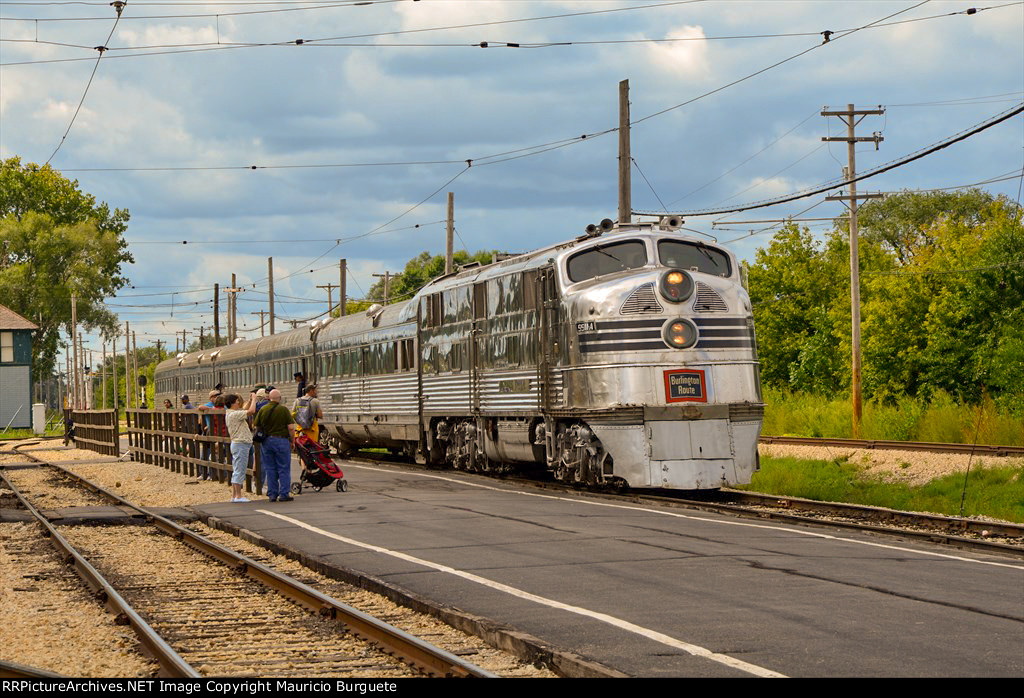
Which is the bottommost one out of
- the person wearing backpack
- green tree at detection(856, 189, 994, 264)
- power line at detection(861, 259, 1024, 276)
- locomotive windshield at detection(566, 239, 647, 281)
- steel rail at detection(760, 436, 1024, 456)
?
steel rail at detection(760, 436, 1024, 456)

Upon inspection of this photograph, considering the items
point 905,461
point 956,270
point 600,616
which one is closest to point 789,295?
point 956,270

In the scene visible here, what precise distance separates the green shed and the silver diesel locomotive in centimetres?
5843

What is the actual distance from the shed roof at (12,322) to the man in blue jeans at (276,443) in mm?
62058

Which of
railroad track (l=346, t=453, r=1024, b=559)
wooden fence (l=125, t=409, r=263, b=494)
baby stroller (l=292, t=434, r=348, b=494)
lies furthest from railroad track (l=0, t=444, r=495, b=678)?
railroad track (l=346, t=453, r=1024, b=559)

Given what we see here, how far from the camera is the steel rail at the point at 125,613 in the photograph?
7996 mm

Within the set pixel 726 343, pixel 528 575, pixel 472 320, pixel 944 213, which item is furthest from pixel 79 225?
pixel 528 575

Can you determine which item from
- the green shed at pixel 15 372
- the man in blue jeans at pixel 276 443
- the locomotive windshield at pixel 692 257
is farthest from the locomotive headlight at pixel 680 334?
the green shed at pixel 15 372

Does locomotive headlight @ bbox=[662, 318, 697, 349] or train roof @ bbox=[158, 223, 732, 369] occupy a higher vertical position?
train roof @ bbox=[158, 223, 732, 369]

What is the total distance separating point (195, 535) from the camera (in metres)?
15.4

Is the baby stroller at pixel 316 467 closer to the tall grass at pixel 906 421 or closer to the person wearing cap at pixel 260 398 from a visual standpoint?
the person wearing cap at pixel 260 398

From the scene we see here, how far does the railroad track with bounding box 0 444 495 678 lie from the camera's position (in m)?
8.09

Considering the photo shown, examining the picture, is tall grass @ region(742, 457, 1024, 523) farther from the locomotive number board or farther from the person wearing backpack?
the person wearing backpack

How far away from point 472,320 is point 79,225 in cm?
6962

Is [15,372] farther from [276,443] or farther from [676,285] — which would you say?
[676,285]
